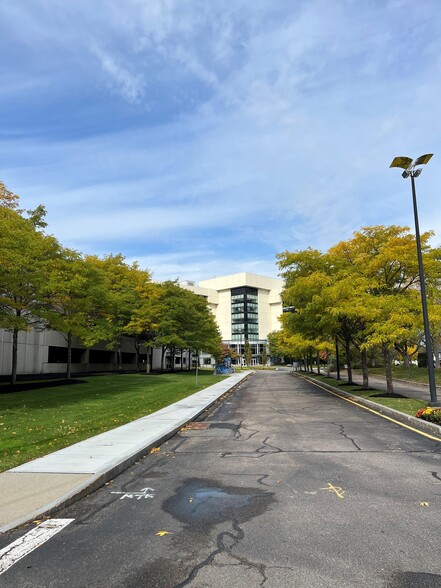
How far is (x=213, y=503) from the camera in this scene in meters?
5.61

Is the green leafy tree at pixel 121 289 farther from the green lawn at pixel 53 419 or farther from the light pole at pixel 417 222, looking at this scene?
the light pole at pixel 417 222

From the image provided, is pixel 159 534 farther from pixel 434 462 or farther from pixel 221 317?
pixel 221 317

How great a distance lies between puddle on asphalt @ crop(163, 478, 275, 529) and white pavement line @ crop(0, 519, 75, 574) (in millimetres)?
1303

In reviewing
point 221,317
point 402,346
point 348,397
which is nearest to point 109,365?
point 402,346

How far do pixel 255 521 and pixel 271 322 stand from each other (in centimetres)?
13443

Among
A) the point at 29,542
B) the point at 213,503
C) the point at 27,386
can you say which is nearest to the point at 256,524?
the point at 213,503

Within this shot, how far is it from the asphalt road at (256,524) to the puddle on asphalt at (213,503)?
0.02m

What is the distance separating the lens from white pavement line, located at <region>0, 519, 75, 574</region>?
405 centimetres

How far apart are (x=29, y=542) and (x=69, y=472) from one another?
7.93 ft

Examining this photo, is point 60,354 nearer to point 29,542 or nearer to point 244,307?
point 29,542

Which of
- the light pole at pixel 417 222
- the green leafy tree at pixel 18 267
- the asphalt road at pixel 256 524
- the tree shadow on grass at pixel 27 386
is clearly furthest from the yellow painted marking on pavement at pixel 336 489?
the tree shadow on grass at pixel 27 386

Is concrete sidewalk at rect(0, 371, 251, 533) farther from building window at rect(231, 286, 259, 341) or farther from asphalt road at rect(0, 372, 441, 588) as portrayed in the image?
building window at rect(231, 286, 259, 341)

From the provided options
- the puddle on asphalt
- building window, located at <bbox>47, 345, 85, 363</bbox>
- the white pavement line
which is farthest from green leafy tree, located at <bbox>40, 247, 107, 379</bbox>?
the white pavement line

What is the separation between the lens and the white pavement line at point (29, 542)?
13.3 feet
